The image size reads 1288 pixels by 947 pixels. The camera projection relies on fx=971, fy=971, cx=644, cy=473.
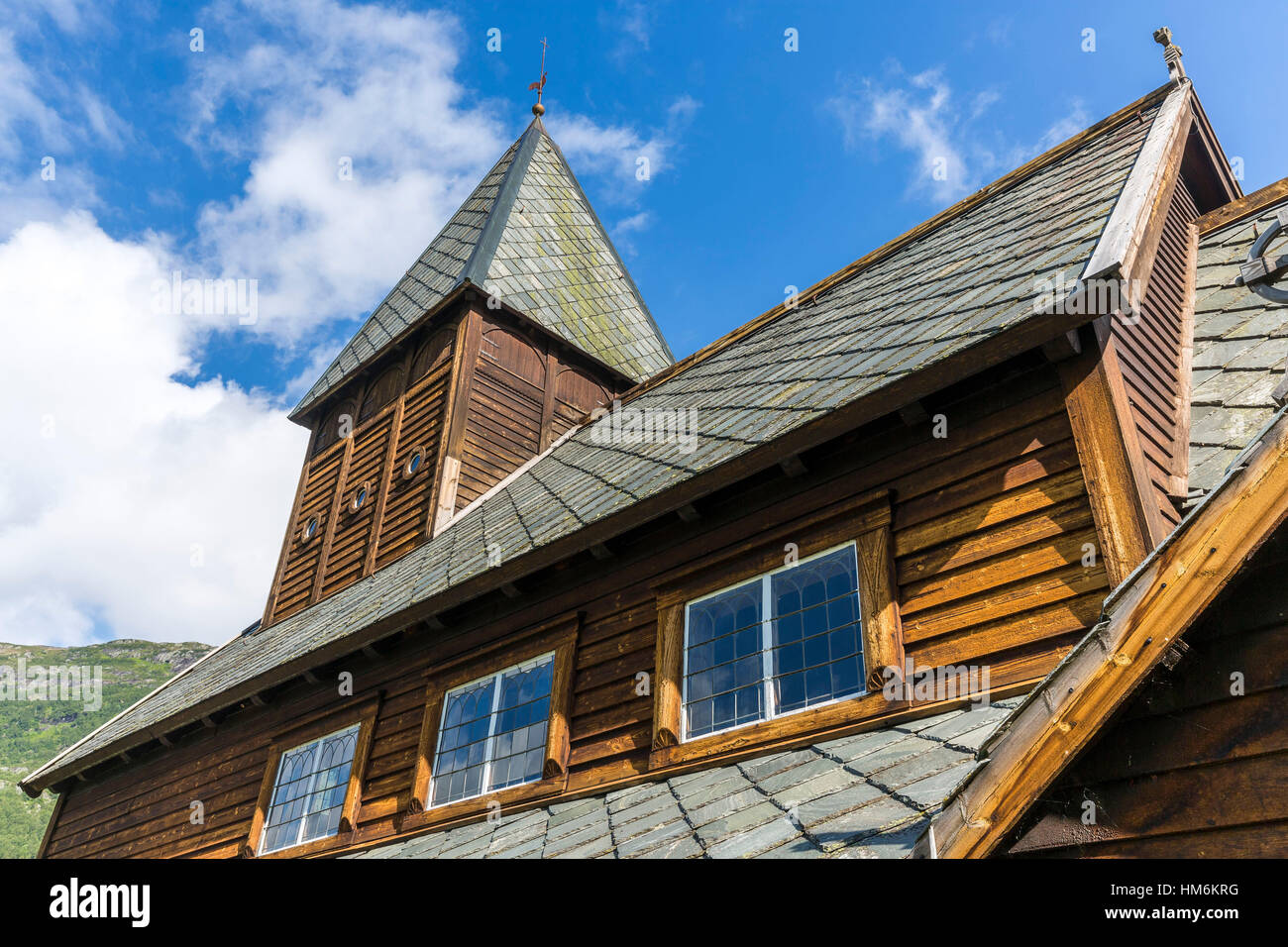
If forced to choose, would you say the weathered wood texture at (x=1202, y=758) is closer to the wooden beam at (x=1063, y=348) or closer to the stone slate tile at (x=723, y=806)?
the stone slate tile at (x=723, y=806)

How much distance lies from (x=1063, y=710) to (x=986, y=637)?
260 centimetres

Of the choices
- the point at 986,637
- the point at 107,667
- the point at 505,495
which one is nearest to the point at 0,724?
the point at 107,667

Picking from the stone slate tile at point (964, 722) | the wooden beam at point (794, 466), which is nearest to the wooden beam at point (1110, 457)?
the stone slate tile at point (964, 722)

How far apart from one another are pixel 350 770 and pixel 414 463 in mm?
6616

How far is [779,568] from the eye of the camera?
681cm

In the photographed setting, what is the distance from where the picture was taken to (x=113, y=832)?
508 inches

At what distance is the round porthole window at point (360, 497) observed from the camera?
16.5 metres

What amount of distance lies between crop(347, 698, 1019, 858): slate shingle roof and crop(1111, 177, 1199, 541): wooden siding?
1.64 meters

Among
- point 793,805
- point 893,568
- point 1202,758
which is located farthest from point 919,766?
point 1202,758

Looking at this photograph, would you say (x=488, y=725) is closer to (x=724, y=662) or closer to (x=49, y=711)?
(x=724, y=662)

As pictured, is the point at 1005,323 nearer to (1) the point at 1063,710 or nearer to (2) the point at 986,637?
(2) the point at 986,637

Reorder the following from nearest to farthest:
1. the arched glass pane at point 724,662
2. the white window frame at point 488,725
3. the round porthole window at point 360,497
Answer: the arched glass pane at point 724,662 < the white window frame at point 488,725 < the round porthole window at point 360,497

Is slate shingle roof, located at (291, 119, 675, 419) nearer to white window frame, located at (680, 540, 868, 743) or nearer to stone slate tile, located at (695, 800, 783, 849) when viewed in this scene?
A: white window frame, located at (680, 540, 868, 743)

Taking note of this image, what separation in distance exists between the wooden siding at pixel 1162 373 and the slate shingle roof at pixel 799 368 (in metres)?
0.72
